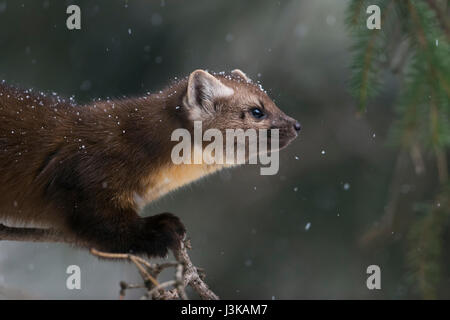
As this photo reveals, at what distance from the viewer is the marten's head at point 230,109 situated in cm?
299

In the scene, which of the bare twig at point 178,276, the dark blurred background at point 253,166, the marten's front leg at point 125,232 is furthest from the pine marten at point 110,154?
the dark blurred background at point 253,166

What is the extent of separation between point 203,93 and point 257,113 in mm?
292

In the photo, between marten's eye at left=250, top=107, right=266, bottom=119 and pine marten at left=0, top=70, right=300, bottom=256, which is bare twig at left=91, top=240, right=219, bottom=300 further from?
marten's eye at left=250, top=107, right=266, bottom=119

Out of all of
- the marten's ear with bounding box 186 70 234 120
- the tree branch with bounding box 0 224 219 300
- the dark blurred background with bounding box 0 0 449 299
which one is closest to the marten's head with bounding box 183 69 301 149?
the marten's ear with bounding box 186 70 234 120

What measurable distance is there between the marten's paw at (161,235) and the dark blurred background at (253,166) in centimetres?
262

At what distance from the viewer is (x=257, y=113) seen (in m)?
3.06

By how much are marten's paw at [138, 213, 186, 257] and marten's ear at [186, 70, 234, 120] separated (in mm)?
584

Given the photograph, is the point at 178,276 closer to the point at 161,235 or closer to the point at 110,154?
the point at 161,235

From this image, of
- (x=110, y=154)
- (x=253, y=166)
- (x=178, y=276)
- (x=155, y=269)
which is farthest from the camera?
(x=253, y=166)

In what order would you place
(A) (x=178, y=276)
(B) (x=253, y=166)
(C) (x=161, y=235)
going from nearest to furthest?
(A) (x=178, y=276) < (C) (x=161, y=235) < (B) (x=253, y=166)

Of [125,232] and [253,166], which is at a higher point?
[253,166]

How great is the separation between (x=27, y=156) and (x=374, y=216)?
3486 millimetres

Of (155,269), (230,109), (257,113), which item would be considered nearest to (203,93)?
(230,109)

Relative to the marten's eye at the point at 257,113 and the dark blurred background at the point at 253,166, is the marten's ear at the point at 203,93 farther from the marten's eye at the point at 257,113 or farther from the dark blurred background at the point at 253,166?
the dark blurred background at the point at 253,166
